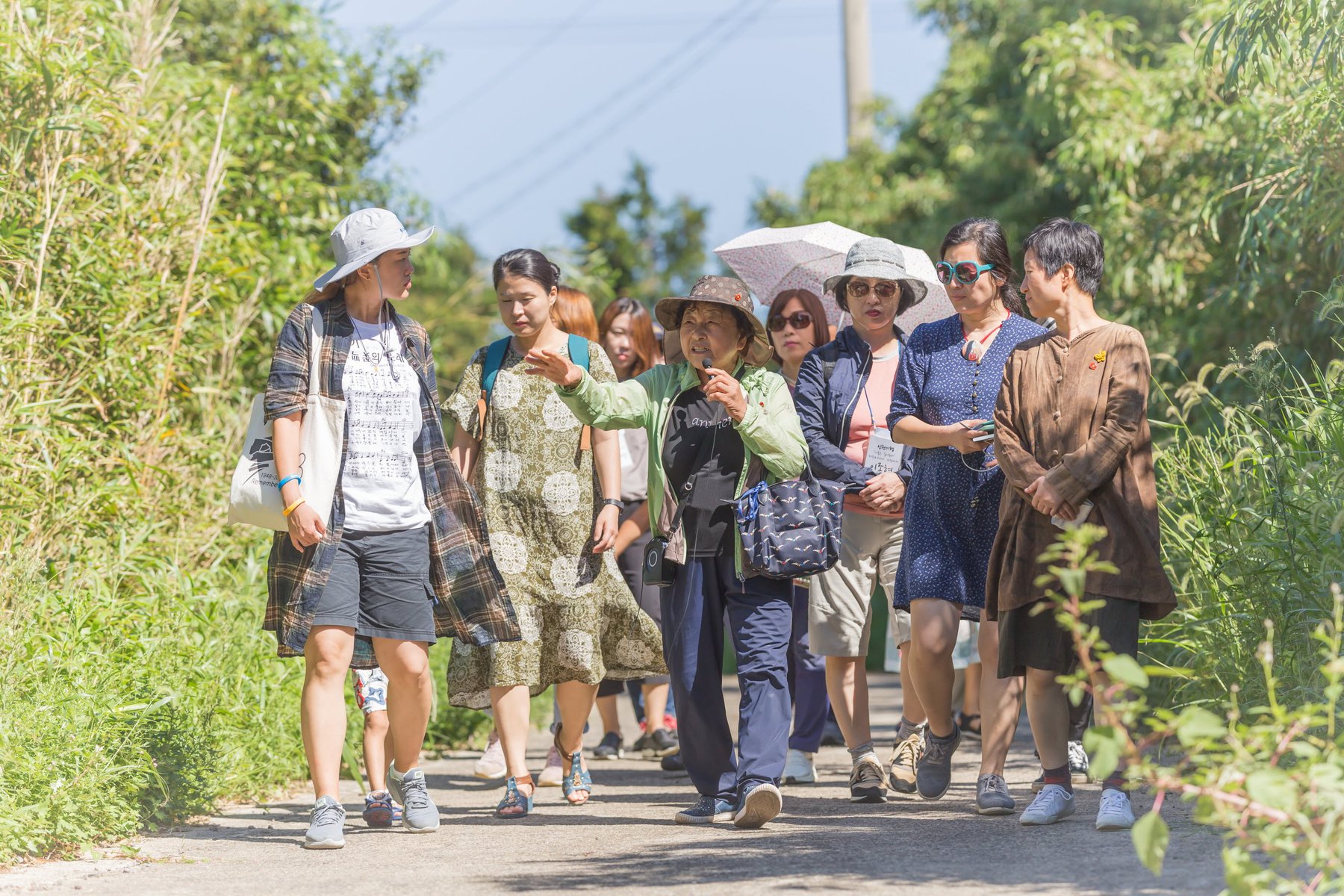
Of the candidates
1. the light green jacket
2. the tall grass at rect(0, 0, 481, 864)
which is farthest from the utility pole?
the light green jacket

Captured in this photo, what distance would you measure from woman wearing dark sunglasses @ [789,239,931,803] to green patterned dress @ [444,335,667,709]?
88cm

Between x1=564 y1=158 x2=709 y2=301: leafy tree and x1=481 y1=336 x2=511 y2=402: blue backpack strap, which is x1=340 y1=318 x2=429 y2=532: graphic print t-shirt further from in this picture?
x1=564 y1=158 x2=709 y2=301: leafy tree

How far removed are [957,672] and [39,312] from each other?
5053 millimetres

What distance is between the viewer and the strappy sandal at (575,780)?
6191 millimetres

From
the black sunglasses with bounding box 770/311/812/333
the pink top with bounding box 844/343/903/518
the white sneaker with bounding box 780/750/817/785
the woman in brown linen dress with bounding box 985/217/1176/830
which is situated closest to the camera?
the woman in brown linen dress with bounding box 985/217/1176/830

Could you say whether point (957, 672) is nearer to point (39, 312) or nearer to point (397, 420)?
point (397, 420)

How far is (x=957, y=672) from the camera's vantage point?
8.50m

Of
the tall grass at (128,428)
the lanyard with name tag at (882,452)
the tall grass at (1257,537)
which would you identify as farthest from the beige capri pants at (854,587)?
the tall grass at (128,428)

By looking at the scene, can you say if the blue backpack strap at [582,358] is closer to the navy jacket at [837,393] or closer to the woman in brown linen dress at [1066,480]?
the navy jacket at [837,393]

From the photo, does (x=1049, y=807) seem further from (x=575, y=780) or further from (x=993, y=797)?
(x=575, y=780)

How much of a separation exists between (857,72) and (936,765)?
59.0 ft

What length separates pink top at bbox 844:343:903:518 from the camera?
6207 millimetres

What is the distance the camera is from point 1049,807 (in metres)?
5.06

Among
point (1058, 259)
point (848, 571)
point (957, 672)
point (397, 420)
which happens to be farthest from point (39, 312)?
point (957, 672)
